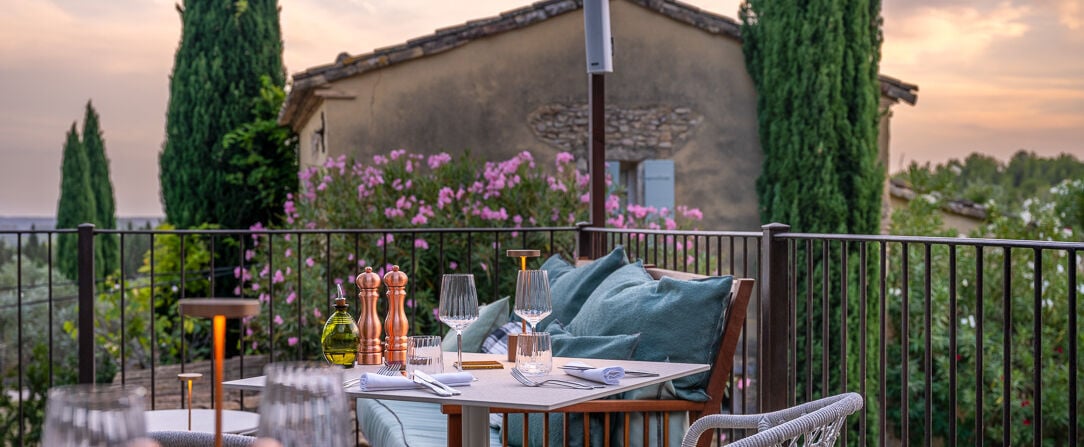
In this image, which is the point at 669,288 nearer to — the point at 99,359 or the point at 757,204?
the point at 757,204

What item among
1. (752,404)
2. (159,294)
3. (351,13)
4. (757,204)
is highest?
(351,13)

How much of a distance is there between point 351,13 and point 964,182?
441 inches

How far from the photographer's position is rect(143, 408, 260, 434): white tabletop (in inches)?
111

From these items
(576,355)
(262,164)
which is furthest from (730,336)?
(262,164)

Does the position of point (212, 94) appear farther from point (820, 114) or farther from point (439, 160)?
point (820, 114)

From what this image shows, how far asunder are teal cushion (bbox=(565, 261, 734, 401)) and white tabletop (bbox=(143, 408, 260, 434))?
1092mm

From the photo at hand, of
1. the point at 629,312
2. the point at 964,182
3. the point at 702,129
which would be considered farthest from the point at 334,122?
the point at 964,182

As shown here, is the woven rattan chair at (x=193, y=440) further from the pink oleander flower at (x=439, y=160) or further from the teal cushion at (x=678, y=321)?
the pink oleander flower at (x=439, y=160)

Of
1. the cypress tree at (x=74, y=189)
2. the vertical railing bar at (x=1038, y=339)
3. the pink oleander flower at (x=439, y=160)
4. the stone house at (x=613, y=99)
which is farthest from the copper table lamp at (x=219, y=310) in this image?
the cypress tree at (x=74, y=189)

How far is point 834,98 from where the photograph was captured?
895cm

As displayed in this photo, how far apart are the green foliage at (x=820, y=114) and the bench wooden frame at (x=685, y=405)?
6.53 metres

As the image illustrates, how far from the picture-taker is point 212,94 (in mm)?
10680

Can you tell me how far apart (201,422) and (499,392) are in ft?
4.33

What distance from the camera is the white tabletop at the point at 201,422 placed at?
9.22ft
